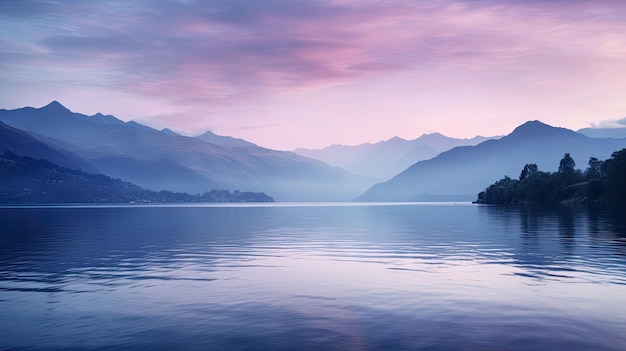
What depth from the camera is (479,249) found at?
66.3 m

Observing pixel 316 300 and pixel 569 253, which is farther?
pixel 569 253

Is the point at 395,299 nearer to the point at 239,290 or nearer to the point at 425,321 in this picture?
the point at 425,321

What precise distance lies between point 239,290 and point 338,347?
16.0 meters

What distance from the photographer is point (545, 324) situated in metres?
27.7

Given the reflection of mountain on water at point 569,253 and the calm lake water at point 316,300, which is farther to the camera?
the reflection of mountain on water at point 569,253

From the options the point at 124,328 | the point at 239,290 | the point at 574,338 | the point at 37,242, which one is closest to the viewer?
the point at 574,338

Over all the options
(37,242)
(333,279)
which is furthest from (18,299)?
(37,242)

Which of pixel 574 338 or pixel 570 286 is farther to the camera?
pixel 570 286

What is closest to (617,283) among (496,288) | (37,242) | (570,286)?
(570,286)

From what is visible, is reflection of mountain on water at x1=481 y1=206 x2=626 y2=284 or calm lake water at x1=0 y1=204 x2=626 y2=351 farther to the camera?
reflection of mountain on water at x1=481 y1=206 x2=626 y2=284

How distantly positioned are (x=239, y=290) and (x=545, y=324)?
2013 cm

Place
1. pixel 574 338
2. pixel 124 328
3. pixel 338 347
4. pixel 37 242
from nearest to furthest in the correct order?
pixel 338 347 → pixel 574 338 → pixel 124 328 → pixel 37 242

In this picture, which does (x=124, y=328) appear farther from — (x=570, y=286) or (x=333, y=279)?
(x=570, y=286)

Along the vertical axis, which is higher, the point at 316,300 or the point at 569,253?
the point at 316,300
